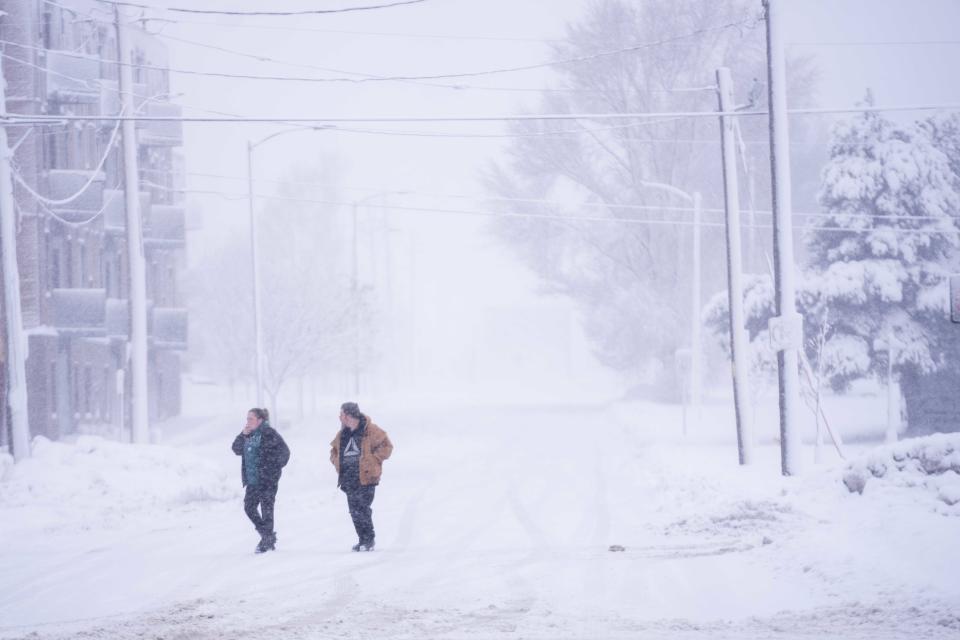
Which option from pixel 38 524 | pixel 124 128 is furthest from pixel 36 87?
pixel 38 524

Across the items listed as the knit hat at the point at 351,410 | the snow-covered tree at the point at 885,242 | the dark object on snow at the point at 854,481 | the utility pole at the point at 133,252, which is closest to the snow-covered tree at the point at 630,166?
the snow-covered tree at the point at 885,242

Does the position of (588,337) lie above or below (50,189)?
below

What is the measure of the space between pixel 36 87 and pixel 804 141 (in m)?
38.7

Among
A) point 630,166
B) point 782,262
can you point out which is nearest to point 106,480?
point 782,262

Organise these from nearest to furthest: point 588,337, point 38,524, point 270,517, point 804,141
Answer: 1. point 270,517
2. point 38,524
3. point 588,337
4. point 804,141

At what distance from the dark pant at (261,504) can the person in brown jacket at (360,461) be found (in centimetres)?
81

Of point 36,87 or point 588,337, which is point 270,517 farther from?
point 588,337

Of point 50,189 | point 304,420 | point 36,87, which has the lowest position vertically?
point 304,420

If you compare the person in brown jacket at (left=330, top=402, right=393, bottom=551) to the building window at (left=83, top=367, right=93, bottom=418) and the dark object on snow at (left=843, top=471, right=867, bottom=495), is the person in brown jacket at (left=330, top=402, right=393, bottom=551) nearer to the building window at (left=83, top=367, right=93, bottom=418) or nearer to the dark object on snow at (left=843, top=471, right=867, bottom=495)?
the dark object on snow at (left=843, top=471, right=867, bottom=495)

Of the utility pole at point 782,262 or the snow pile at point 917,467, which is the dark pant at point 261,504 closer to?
the snow pile at point 917,467

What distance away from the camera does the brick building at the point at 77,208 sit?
34188 millimetres

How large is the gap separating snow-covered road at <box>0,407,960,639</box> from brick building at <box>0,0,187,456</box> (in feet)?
31.2

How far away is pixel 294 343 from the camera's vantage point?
50375mm

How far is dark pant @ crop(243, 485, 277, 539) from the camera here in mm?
13891
